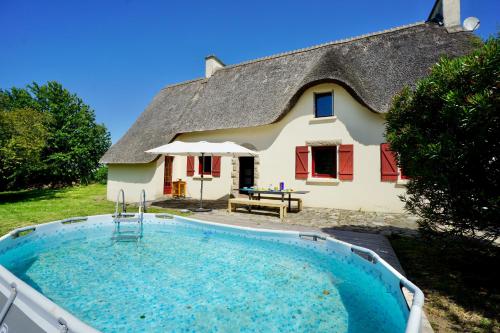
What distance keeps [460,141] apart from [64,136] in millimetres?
26276

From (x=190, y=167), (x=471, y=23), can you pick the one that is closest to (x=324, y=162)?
(x=190, y=167)

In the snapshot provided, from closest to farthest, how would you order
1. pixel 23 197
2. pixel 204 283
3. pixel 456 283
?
pixel 456 283 → pixel 204 283 → pixel 23 197

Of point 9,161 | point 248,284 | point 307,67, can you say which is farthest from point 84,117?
point 248,284

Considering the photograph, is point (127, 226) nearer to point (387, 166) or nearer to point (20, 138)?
point (20, 138)

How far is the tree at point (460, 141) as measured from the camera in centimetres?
282

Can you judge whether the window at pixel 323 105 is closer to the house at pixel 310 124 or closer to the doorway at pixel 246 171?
the house at pixel 310 124

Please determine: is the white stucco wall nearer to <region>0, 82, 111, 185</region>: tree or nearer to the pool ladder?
the pool ladder

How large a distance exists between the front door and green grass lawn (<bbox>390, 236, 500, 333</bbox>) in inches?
416

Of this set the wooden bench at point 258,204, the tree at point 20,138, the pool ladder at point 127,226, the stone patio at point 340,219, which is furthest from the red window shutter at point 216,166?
the tree at point 20,138

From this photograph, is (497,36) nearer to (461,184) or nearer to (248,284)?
(461,184)

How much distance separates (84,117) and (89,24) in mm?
15121

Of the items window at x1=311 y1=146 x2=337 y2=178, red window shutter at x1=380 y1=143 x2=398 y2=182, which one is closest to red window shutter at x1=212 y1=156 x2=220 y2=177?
window at x1=311 y1=146 x2=337 y2=178

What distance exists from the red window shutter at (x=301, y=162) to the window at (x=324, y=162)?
1.19 feet

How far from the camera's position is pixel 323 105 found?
10.2 m
